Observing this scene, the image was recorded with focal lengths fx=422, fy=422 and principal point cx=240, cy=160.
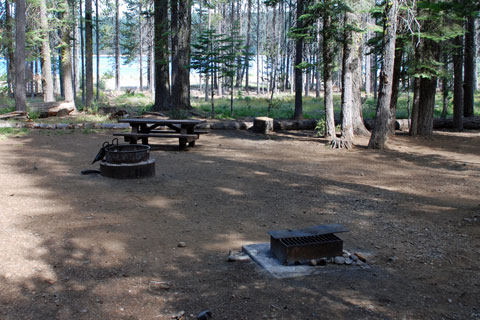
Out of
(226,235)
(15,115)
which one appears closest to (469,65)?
(226,235)

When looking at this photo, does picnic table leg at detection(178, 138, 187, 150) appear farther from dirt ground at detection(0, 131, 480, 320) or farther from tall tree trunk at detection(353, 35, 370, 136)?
tall tree trunk at detection(353, 35, 370, 136)

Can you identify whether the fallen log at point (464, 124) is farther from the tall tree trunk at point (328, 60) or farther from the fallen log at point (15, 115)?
the fallen log at point (15, 115)

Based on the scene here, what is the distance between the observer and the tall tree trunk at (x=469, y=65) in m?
17.8

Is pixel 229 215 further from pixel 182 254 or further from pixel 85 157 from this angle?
pixel 85 157

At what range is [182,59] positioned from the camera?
19.5 metres

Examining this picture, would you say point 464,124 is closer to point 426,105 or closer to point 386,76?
point 426,105

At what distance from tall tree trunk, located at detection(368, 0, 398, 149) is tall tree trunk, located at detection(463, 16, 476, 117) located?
693 centimetres

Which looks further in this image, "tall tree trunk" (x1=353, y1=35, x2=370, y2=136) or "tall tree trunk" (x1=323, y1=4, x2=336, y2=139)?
"tall tree trunk" (x1=353, y1=35, x2=370, y2=136)

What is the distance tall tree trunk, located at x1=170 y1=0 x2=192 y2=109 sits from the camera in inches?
751

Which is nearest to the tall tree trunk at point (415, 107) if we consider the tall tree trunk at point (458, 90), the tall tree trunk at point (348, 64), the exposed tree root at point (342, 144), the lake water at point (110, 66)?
the tall tree trunk at point (458, 90)

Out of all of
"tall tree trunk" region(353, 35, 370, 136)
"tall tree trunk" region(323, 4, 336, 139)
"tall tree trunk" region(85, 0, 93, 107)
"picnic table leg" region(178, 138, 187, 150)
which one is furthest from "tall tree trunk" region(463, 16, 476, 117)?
"tall tree trunk" region(85, 0, 93, 107)

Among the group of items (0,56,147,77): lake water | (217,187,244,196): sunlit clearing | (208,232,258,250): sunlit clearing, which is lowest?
(208,232,258,250): sunlit clearing

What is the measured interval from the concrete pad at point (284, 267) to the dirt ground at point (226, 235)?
0.05 m

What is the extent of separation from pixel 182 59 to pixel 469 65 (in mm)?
12807
